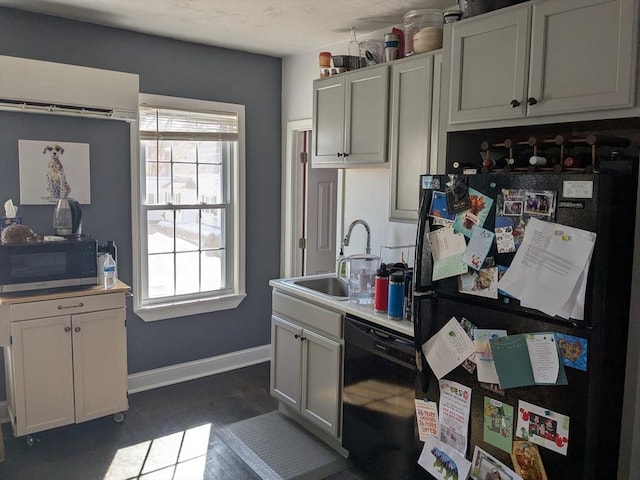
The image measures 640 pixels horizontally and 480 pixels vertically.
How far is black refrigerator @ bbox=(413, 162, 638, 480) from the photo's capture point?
1626mm

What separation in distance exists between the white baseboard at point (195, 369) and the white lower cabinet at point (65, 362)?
0.57m

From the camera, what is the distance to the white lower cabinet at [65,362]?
2.91 metres

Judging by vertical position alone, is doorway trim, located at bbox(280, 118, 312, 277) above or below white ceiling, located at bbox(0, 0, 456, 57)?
below

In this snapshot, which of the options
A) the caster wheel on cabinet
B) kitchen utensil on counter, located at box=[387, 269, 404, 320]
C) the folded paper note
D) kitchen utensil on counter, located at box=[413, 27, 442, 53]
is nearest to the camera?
the folded paper note

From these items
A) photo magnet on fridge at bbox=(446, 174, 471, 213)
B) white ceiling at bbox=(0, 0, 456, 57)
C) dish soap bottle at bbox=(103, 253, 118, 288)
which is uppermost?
white ceiling at bbox=(0, 0, 456, 57)

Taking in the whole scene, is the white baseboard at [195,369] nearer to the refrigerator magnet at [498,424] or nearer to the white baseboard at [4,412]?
the white baseboard at [4,412]

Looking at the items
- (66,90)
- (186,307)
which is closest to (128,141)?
(66,90)

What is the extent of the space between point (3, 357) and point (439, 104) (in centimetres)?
300

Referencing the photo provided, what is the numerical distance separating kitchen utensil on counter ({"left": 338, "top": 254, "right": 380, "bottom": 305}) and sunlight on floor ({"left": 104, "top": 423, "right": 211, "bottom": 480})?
125 cm

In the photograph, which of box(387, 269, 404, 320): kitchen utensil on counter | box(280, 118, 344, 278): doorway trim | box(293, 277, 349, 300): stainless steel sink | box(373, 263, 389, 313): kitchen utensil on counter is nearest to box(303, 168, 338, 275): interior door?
box(280, 118, 344, 278): doorway trim

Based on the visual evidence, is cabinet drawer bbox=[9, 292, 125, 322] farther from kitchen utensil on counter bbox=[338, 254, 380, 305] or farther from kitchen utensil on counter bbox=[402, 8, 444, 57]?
kitchen utensil on counter bbox=[402, 8, 444, 57]

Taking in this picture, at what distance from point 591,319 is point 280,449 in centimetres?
203

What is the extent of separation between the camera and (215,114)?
4.01 meters

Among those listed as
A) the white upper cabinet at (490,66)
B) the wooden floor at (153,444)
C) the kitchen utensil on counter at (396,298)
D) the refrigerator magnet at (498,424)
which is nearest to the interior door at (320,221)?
the wooden floor at (153,444)
